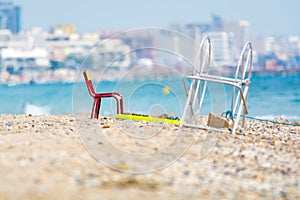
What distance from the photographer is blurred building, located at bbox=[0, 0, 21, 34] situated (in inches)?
4476

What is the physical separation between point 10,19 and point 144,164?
117 m

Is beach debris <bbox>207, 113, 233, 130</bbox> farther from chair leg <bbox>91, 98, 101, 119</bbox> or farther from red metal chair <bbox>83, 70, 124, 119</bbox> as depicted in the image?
chair leg <bbox>91, 98, 101, 119</bbox>

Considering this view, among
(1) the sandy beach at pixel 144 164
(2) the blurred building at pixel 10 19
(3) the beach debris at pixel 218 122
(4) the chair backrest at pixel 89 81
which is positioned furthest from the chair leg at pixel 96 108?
(2) the blurred building at pixel 10 19

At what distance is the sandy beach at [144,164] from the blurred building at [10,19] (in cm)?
10770

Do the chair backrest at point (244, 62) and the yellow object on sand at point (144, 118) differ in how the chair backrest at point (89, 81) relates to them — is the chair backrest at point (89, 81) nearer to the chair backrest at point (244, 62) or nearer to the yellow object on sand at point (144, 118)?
the yellow object on sand at point (144, 118)

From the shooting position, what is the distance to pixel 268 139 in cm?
787

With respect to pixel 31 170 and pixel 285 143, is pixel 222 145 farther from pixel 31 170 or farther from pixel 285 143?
pixel 31 170

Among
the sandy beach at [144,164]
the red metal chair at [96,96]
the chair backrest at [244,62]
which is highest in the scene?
the chair backrest at [244,62]

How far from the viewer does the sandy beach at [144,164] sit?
5113 millimetres

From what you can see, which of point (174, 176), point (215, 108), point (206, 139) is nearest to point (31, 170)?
point (174, 176)

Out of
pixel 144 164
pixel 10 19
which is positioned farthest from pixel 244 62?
pixel 10 19

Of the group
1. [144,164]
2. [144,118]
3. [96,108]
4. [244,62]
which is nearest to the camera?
[144,164]

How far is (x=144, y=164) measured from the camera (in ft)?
19.1

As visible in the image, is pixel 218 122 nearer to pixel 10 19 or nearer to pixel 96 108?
pixel 96 108
